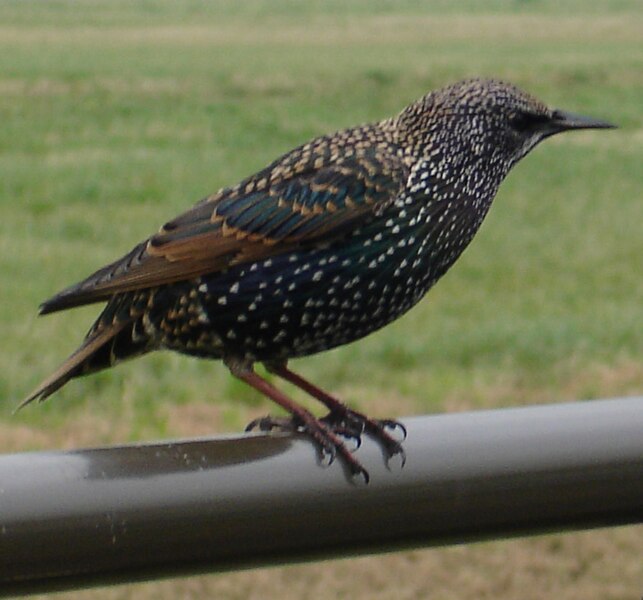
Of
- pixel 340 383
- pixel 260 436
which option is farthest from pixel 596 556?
pixel 260 436

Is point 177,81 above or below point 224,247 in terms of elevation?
below

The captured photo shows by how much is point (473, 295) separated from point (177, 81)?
10.6m

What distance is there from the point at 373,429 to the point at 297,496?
0.40 m

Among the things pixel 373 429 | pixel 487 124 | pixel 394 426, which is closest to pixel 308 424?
pixel 373 429

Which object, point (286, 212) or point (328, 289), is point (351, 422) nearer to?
point (328, 289)

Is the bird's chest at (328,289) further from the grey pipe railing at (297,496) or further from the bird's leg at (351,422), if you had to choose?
the grey pipe railing at (297,496)

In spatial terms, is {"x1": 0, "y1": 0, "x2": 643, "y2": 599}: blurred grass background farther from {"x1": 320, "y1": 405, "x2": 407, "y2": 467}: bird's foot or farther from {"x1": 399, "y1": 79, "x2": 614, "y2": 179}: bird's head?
{"x1": 399, "y1": 79, "x2": 614, "y2": 179}: bird's head

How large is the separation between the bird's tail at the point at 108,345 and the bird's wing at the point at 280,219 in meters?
0.10

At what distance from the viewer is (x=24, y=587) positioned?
1615 mm

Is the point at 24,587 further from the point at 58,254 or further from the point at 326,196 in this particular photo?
the point at 58,254

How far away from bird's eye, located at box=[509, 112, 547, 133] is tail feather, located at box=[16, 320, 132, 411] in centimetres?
69

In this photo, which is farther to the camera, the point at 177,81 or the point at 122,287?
the point at 177,81

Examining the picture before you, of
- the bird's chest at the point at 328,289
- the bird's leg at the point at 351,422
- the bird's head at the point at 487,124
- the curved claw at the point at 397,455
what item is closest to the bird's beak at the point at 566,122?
the bird's head at the point at 487,124

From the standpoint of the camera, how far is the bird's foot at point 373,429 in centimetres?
178
